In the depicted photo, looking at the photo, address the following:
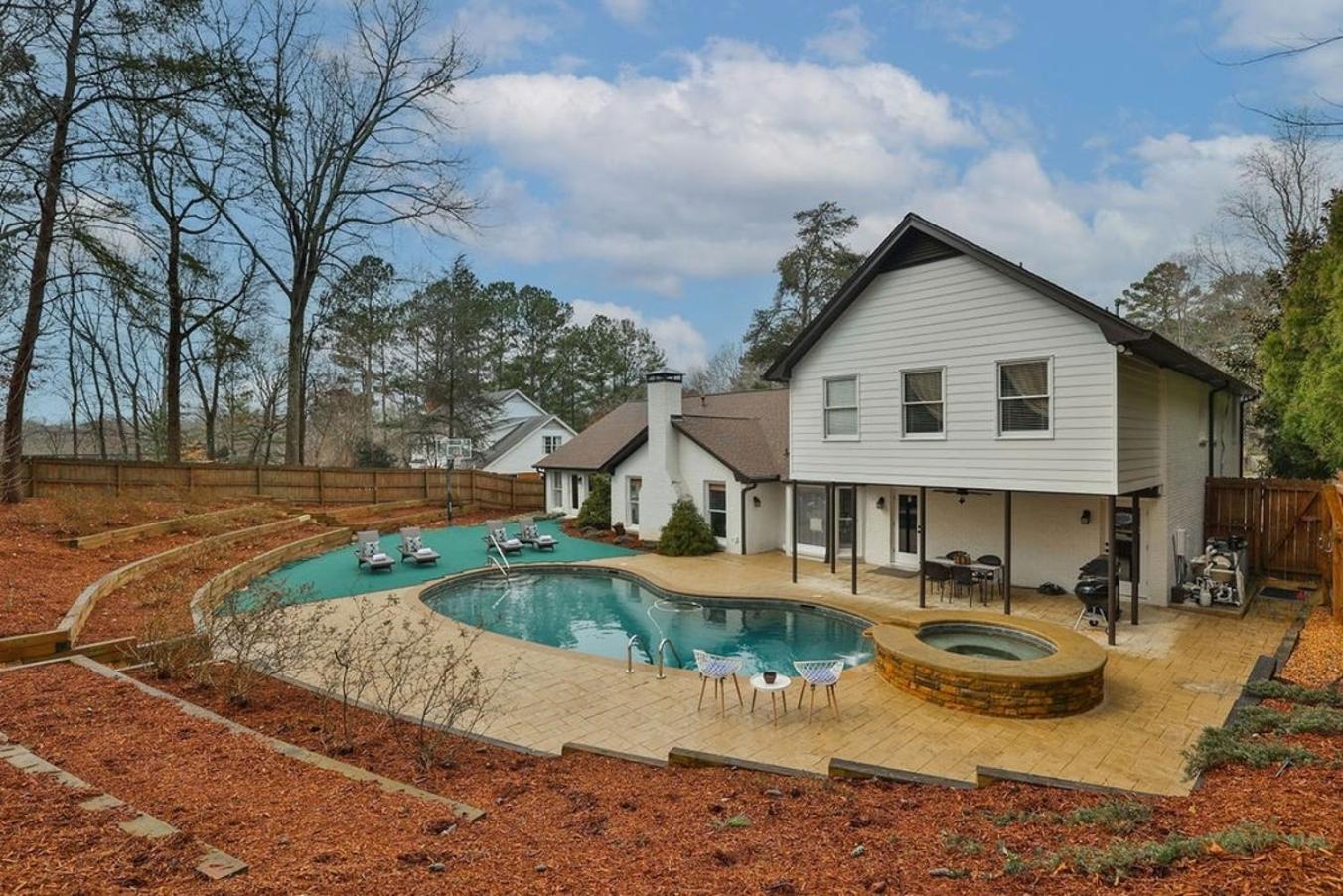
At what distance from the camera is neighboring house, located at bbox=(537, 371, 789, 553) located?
59.1 ft

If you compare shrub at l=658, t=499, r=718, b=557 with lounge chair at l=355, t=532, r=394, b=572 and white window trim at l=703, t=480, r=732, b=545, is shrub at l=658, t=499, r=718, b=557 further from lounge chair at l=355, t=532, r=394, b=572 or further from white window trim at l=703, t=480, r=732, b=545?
lounge chair at l=355, t=532, r=394, b=572

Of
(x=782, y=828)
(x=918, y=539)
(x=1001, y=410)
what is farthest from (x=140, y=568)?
(x=1001, y=410)

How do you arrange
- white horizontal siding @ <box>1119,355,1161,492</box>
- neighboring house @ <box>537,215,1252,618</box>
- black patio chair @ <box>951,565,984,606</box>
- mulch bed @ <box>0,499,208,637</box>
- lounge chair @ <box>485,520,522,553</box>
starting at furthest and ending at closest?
lounge chair @ <box>485,520,522,553</box> → black patio chair @ <box>951,565,984,606</box> → neighboring house @ <box>537,215,1252,618</box> → white horizontal siding @ <box>1119,355,1161,492</box> → mulch bed @ <box>0,499,208,637</box>

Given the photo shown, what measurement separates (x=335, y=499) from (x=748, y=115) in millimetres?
19655

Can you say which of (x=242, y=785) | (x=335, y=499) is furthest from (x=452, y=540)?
(x=242, y=785)

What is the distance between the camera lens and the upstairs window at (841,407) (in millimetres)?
13047

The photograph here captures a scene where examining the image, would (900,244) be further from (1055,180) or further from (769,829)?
(1055,180)

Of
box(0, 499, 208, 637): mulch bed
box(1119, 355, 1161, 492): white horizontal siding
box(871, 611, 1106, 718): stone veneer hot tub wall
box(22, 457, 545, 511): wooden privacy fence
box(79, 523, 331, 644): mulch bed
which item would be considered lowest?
box(871, 611, 1106, 718): stone veneer hot tub wall

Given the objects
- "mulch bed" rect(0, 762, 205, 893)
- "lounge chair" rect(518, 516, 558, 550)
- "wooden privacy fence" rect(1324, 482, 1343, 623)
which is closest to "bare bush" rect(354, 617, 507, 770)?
"mulch bed" rect(0, 762, 205, 893)

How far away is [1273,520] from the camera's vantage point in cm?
1338

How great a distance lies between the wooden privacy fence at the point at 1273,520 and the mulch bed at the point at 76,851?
17.3m

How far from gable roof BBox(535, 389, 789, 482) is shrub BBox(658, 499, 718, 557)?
5.83ft

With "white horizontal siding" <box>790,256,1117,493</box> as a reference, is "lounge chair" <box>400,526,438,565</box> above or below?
below

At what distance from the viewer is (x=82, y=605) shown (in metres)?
8.84
